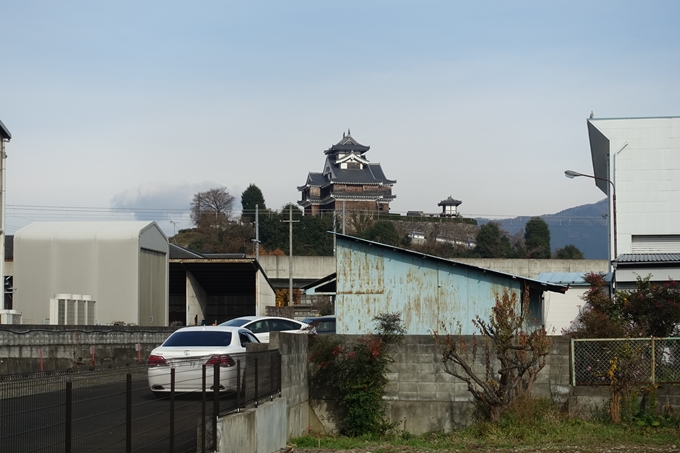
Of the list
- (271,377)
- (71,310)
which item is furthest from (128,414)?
(71,310)

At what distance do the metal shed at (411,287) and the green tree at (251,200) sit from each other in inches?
2753

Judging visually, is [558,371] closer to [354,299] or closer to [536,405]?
[536,405]

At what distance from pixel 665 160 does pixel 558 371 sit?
2534 centimetres

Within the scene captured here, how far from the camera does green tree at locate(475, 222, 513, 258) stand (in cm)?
8994

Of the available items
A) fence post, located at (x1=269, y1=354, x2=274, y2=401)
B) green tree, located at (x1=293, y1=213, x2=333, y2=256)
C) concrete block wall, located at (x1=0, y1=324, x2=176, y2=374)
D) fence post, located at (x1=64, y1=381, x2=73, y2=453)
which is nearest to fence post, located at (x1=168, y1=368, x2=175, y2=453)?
fence post, located at (x1=64, y1=381, x2=73, y2=453)

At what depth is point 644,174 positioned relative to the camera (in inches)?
1567

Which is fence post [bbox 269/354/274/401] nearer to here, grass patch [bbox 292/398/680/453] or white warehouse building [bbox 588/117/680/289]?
grass patch [bbox 292/398/680/453]

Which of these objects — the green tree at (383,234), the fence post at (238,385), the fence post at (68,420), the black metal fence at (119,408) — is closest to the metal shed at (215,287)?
the green tree at (383,234)

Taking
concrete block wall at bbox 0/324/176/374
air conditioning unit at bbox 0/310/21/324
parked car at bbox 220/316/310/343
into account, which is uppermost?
parked car at bbox 220/316/310/343

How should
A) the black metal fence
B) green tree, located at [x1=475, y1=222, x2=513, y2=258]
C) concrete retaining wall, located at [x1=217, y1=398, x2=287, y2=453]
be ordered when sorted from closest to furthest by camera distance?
1. the black metal fence
2. concrete retaining wall, located at [x1=217, y1=398, x2=287, y2=453]
3. green tree, located at [x1=475, y1=222, x2=513, y2=258]

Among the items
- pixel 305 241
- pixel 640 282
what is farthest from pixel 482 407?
pixel 305 241

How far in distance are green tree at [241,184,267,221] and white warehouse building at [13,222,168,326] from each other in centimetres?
5094

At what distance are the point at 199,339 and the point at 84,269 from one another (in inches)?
986

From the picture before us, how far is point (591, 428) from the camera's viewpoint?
1630 centimetres
